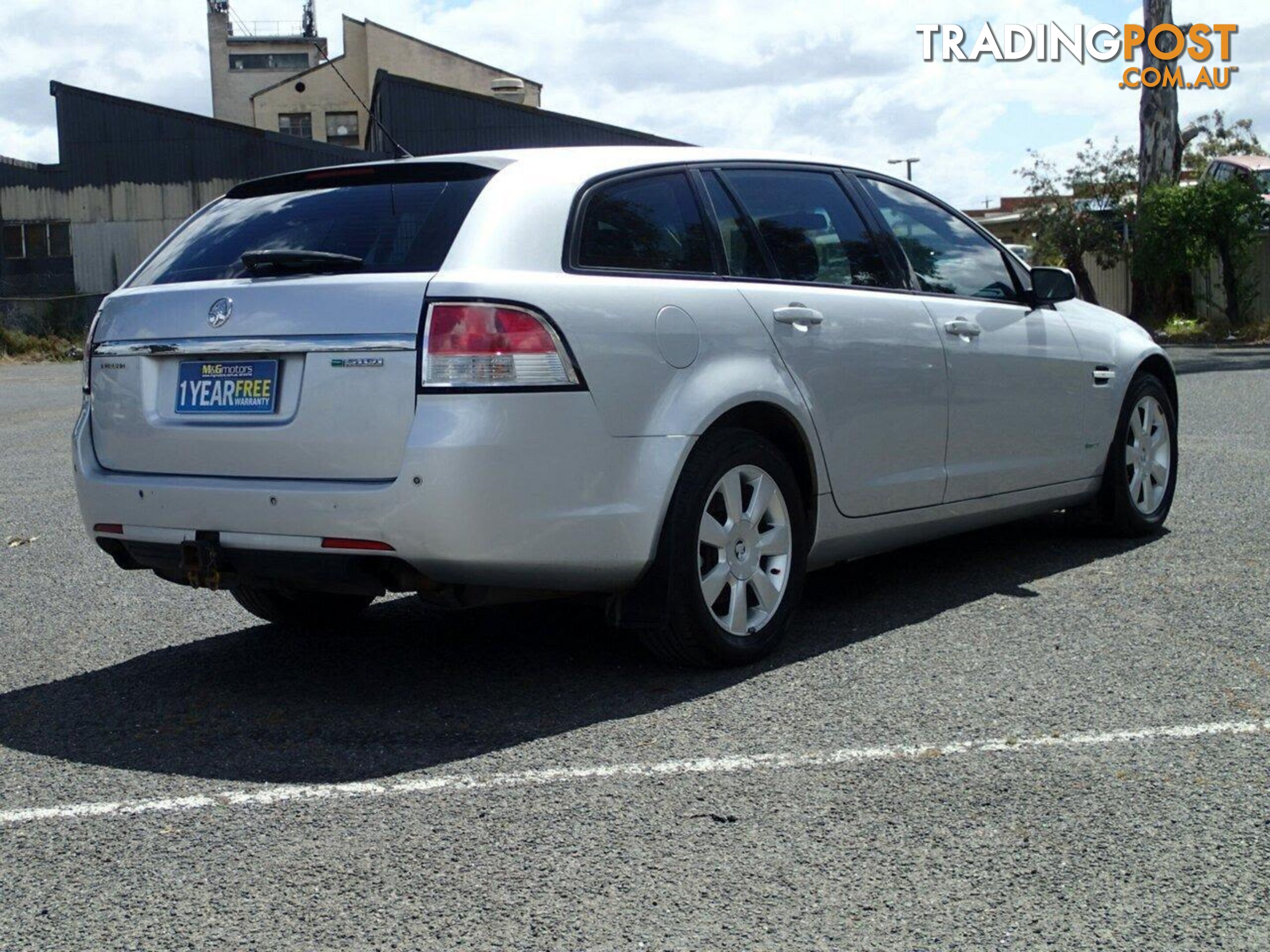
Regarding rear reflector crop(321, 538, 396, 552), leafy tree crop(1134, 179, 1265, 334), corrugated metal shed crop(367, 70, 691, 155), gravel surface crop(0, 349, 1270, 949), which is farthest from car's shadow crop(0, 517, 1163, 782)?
corrugated metal shed crop(367, 70, 691, 155)

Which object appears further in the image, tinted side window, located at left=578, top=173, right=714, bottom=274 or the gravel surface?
tinted side window, located at left=578, top=173, right=714, bottom=274

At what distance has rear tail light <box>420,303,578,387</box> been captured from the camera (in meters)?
4.38

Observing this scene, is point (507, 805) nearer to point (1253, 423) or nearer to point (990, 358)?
point (990, 358)

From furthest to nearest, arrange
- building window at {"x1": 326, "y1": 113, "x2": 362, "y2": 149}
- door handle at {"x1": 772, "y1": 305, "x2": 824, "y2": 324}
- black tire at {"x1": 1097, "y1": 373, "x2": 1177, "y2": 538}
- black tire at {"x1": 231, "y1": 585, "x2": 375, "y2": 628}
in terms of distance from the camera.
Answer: building window at {"x1": 326, "y1": 113, "x2": 362, "y2": 149} → black tire at {"x1": 1097, "y1": 373, "x2": 1177, "y2": 538} → black tire at {"x1": 231, "y1": 585, "x2": 375, "y2": 628} → door handle at {"x1": 772, "y1": 305, "x2": 824, "y2": 324}

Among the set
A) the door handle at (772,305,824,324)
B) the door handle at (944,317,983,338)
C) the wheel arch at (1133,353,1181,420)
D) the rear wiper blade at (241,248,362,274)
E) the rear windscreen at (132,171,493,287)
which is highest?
the rear windscreen at (132,171,493,287)

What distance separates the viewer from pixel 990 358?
6.33 metres

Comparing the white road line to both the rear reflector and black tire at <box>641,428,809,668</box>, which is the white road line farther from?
black tire at <box>641,428,809,668</box>

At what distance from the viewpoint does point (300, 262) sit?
4719mm

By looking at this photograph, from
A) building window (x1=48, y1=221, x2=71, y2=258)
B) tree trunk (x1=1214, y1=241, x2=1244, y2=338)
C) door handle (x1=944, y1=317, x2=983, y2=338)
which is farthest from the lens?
building window (x1=48, y1=221, x2=71, y2=258)

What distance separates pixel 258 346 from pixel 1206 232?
25987 millimetres

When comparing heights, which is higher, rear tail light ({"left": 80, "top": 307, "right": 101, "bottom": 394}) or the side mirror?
the side mirror

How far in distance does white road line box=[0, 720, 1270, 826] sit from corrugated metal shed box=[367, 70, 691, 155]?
123 ft

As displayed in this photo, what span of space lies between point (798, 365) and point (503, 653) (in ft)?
4.66

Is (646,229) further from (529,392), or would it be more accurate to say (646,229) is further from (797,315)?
(529,392)
